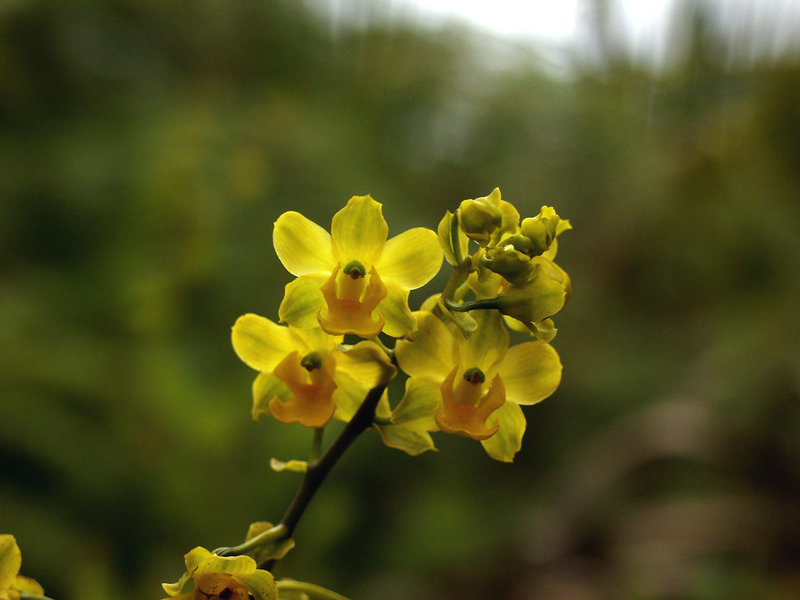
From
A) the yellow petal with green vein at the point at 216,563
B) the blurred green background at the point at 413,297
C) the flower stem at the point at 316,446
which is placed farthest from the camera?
the blurred green background at the point at 413,297

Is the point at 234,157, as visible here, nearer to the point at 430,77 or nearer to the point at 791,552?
the point at 430,77

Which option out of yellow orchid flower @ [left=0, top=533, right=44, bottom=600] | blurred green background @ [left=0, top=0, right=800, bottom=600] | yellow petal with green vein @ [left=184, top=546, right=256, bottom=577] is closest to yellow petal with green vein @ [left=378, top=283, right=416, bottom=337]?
yellow petal with green vein @ [left=184, top=546, right=256, bottom=577]

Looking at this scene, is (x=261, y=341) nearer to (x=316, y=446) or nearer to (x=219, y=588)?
(x=316, y=446)

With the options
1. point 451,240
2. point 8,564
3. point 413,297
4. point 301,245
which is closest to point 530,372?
point 451,240

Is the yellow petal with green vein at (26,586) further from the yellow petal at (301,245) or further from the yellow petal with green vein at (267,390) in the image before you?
the yellow petal at (301,245)

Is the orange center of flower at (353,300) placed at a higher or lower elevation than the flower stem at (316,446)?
higher

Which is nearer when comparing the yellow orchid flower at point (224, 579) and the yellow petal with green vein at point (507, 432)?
the yellow orchid flower at point (224, 579)

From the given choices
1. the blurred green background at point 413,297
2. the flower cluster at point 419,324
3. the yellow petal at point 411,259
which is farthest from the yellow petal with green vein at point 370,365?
the blurred green background at point 413,297

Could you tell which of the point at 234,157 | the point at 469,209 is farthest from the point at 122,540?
the point at 469,209

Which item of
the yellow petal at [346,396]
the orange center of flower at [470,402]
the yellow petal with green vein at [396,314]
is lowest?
the yellow petal at [346,396]

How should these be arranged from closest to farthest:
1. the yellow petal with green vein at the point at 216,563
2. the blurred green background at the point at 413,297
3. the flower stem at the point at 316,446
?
1. the yellow petal with green vein at the point at 216,563
2. the flower stem at the point at 316,446
3. the blurred green background at the point at 413,297
